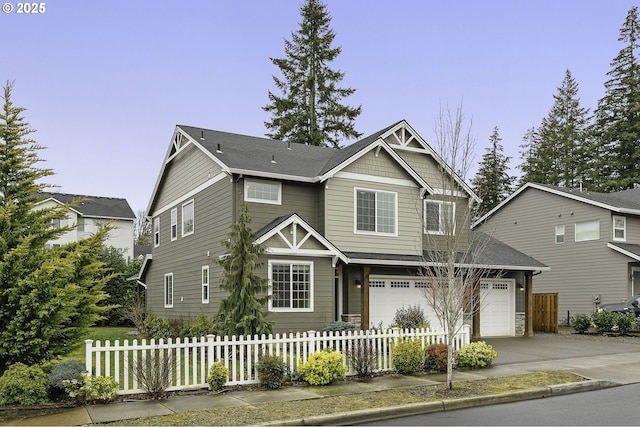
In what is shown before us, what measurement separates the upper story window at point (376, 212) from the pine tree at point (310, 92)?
23.1 meters

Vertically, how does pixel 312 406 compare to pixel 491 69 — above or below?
below

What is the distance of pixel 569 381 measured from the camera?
1212cm

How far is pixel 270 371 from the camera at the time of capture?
1141cm

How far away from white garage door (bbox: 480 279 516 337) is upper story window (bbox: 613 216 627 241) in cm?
825

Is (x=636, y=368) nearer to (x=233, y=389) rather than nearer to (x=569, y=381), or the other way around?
(x=569, y=381)

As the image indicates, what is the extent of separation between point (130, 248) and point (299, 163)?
107 ft

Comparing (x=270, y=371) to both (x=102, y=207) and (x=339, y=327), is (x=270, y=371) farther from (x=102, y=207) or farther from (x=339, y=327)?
(x=102, y=207)

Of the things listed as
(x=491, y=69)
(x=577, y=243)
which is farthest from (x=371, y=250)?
(x=577, y=243)

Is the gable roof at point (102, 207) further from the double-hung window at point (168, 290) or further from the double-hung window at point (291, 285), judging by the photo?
the double-hung window at point (291, 285)

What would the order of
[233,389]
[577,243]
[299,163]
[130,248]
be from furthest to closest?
[130,248] < [577,243] < [299,163] < [233,389]

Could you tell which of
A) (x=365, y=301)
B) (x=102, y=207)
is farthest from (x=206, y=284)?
(x=102, y=207)

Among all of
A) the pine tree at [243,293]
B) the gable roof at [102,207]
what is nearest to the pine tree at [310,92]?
the gable roof at [102,207]

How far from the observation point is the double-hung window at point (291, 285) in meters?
17.9

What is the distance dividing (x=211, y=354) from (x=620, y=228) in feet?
82.2
